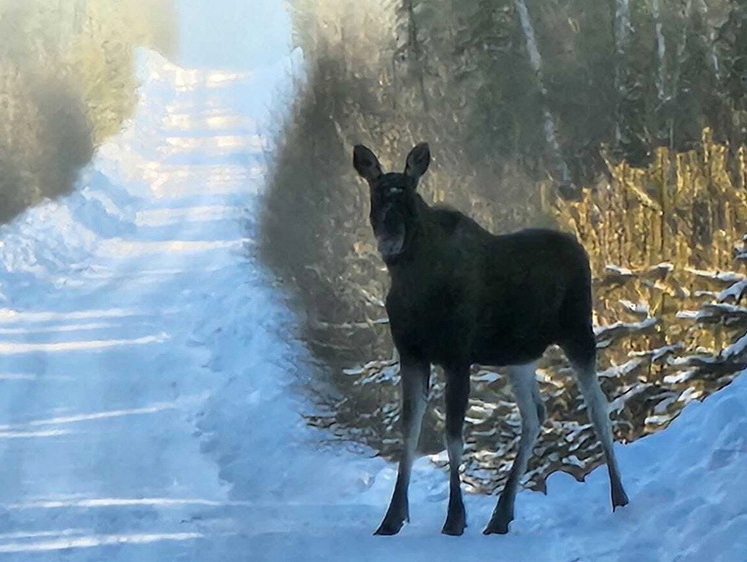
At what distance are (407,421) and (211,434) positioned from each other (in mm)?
2510

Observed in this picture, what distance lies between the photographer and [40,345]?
9.85 m

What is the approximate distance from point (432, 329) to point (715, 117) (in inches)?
164

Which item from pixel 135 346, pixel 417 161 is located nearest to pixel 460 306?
pixel 417 161

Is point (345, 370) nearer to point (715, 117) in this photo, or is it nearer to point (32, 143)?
point (715, 117)

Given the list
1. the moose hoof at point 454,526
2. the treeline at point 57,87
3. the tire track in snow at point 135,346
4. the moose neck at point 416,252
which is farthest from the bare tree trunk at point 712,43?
the treeline at point 57,87

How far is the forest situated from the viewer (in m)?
5.98

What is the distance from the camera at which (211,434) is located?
272 inches

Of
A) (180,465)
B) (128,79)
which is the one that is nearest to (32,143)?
(128,79)

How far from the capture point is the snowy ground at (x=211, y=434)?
4.42 meters

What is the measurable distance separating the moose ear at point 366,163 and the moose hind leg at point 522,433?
1.06m

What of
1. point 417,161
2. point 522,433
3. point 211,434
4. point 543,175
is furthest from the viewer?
point 543,175

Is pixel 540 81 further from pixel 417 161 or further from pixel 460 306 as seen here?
pixel 460 306

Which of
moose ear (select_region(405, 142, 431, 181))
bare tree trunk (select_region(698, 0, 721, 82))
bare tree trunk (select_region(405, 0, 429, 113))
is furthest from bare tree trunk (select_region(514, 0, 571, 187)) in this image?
moose ear (select_region(405, 142, 431, 181))

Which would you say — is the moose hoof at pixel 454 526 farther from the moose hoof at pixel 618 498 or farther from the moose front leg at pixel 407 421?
the moose hoof at pixel 618 498
